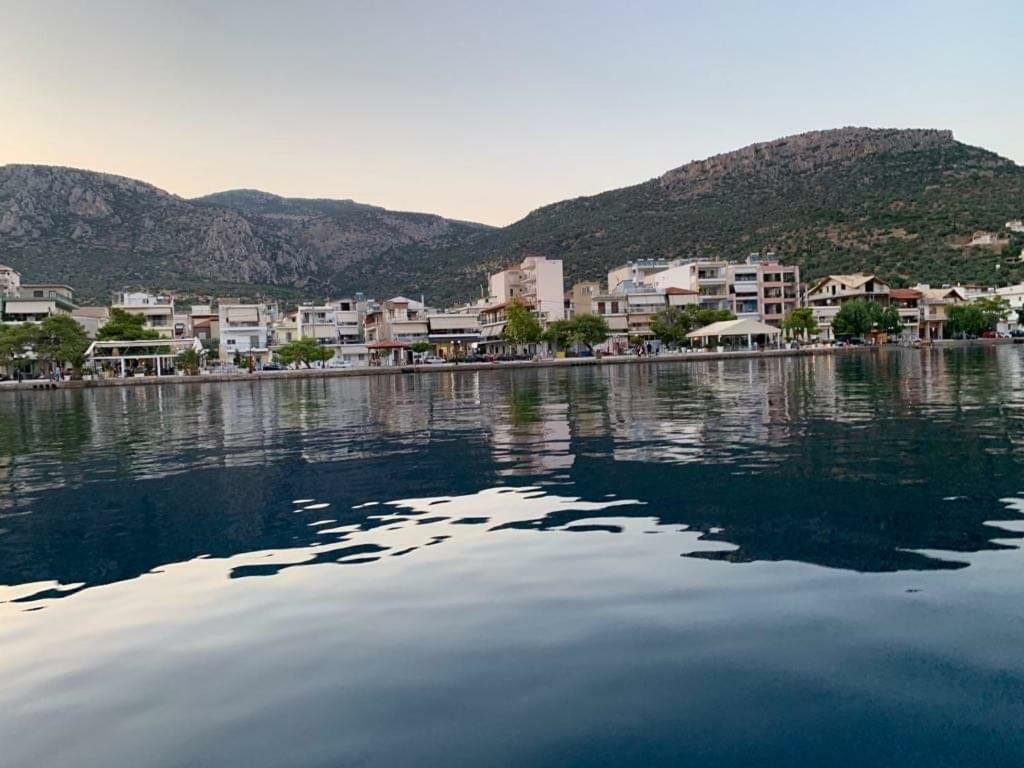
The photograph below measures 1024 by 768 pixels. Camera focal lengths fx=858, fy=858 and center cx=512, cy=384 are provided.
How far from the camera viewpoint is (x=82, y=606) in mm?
7152

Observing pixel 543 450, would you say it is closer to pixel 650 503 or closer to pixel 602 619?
pixel 650 503

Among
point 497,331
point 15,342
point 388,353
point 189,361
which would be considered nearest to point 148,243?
point 388,353

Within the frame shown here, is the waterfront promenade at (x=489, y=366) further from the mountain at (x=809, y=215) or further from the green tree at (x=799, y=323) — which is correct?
the mountain at (x=809, y=215)

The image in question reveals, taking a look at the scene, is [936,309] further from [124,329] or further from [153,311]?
[153,311]

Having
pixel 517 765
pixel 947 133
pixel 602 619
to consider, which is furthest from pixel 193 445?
pixel 947 133

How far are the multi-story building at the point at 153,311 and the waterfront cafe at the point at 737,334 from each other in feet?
173

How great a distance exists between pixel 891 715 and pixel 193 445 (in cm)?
1771

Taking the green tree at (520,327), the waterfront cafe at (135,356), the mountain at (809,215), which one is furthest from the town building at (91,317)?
the mountain at (809,215)

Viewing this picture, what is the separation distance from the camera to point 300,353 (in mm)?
→ 81500

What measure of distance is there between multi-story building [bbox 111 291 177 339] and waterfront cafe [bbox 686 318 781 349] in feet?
173

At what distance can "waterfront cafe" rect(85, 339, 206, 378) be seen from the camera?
73.9m

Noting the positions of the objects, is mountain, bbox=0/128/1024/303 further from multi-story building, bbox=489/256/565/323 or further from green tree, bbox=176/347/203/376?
green tree, bbox=176/347/203/376

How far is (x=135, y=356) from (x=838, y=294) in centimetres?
6979

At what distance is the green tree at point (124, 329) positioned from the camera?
76.5 m
